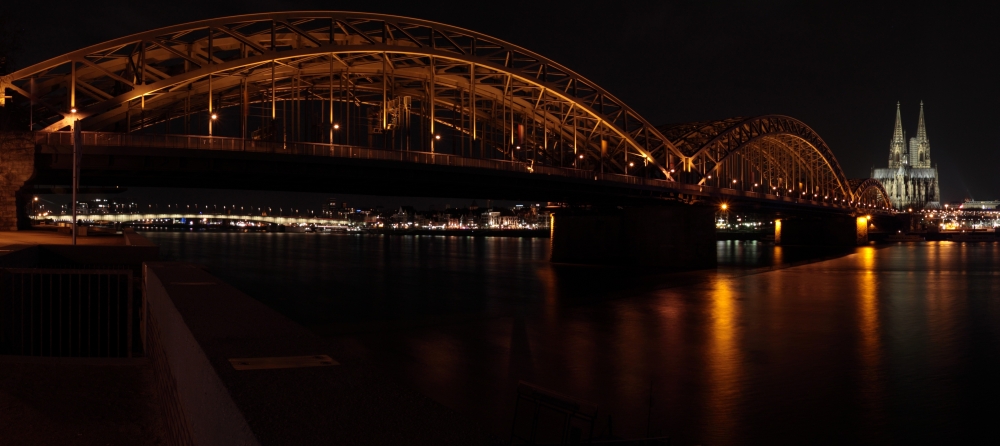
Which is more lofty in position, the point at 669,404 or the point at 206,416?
the point at 206,416

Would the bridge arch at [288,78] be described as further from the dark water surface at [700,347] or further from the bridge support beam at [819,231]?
the bridge support beam at [819,231]

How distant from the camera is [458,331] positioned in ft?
98.2

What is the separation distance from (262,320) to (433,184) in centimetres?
4292

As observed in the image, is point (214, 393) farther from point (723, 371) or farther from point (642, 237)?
point (642, 237)

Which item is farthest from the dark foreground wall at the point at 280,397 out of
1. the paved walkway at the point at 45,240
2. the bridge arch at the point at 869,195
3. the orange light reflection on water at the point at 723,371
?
the bridge arch at the point at 869,195

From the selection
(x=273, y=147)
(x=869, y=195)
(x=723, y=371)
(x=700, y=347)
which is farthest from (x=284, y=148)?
(x=869, y=195)

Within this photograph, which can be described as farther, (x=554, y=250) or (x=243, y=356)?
(x=554, y=250)

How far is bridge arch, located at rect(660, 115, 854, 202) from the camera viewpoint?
317 ft

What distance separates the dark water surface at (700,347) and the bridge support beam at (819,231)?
265 feet

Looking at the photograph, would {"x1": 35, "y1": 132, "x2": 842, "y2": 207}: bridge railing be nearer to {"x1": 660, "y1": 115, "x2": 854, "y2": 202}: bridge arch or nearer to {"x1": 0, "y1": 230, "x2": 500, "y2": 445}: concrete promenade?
{"x1": 0, "y1": 230, "x2": 500, "y2": 445}: concrete promenade

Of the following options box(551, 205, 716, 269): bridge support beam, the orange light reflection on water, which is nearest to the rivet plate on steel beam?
the orange light reflection on water

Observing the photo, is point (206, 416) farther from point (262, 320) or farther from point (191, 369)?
point (262, 320)

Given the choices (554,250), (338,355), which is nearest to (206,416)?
(338,355)

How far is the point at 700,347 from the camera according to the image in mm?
26641
